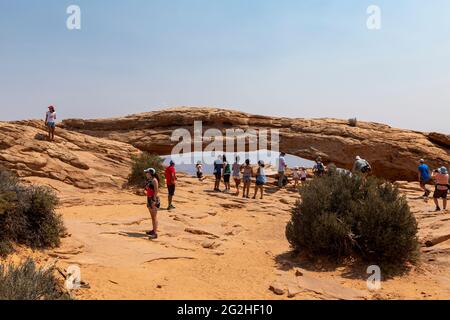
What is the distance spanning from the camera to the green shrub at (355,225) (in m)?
9.38

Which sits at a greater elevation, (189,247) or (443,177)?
(443,177)

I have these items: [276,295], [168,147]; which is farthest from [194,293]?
[168,147]

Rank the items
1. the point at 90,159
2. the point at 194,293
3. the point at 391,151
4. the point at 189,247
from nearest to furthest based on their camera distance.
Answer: the point at 194,293, the point at 189,247, the point at 90,159, the point at 391,151

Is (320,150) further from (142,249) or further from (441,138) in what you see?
(142,249)

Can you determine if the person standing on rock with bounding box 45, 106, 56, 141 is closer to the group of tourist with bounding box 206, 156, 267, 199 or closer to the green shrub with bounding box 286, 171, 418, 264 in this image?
the group of tourist with bounding box 206, 156, 267, 199

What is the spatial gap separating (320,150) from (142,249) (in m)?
18.8

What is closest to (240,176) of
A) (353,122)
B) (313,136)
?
(313,136)

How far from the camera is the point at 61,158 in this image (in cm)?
1741

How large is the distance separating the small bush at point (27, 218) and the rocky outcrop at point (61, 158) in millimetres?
6564

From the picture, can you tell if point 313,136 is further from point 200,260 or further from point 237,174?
point 200,260

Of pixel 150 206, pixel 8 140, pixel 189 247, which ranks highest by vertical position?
pixel 8 140

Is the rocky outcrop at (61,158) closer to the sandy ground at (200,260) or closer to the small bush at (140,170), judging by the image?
the small bush at (140,170)

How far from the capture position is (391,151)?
25859mm

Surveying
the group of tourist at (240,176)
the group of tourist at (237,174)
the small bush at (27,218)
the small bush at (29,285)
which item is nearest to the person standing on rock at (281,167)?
the group of tourist at (240,176)
